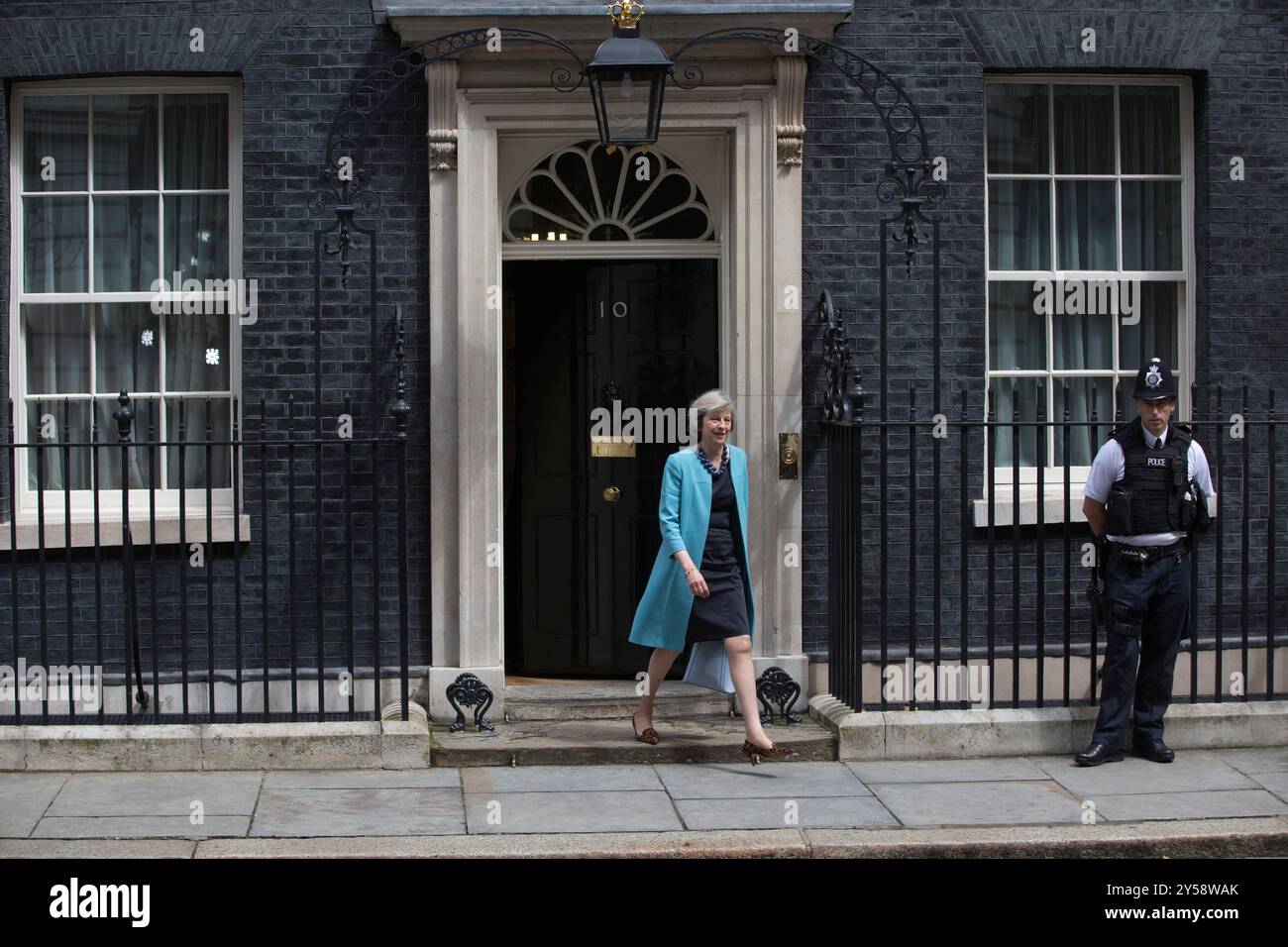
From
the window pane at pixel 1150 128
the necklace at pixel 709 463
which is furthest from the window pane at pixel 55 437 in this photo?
the window pane at pixel 1150 128

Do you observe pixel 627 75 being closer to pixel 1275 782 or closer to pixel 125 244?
pixel 125 244

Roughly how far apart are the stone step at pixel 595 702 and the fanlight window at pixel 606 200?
8.48ft

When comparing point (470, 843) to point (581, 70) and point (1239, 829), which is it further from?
point (581, 70)

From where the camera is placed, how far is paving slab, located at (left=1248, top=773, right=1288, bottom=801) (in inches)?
307

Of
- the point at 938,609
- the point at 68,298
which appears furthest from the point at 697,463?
the point at 68,298

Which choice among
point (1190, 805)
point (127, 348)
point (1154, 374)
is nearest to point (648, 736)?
point (1190, 805)

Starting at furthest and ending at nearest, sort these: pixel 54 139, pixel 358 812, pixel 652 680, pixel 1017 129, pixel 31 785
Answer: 1. pixel 1017 129
2. pixel 54 139
3. pixel 652 680
4. pixel 31 785
5. pixel 358 812

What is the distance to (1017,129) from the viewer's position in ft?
32.0

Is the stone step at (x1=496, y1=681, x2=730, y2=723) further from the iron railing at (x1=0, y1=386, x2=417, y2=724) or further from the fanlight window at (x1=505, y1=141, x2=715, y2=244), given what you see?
the fanlight window at (x1=505, y1=141, x2=715, y2=244)

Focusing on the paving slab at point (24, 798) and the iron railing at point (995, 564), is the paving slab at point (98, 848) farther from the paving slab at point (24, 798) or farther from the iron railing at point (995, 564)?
the iron railing at point (995, 564)

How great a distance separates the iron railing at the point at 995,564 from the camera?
28.9 feet

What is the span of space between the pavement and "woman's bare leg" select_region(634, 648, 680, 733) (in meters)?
0.25

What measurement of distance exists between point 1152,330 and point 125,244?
5.98m

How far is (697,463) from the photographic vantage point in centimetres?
830
